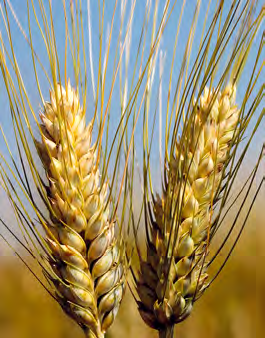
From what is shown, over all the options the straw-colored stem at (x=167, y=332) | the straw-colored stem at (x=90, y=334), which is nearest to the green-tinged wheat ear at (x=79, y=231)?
the straw-colored stem at (x=90, y=334)

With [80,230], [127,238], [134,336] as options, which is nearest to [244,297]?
[134,336]

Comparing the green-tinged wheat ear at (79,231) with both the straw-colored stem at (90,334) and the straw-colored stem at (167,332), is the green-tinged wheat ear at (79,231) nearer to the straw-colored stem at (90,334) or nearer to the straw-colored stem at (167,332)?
the straw-colored stem at (90,334)

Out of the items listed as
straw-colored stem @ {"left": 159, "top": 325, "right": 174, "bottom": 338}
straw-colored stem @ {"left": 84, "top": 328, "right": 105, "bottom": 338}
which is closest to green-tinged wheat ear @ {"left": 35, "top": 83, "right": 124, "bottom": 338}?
straw-colored stem @ {"left": 84, "top": 328, "right": 105, "bottom": 338}

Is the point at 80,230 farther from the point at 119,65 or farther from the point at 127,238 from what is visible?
the point at 119,65

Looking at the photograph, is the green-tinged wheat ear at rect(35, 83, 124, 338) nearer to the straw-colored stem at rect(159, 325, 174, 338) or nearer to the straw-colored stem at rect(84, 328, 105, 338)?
the straw-colored stem at rect(84, 328, 105, 338)

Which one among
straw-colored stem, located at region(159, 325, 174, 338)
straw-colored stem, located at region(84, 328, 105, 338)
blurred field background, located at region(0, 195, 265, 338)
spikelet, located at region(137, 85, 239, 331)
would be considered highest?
spikelet, located at region(137, 85, 239, 331)

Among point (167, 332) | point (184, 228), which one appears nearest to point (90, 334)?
point (167, 332)

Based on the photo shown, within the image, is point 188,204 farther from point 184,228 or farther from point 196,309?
point 196,309
